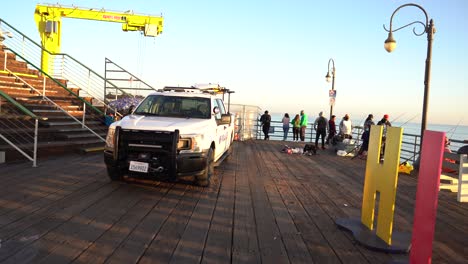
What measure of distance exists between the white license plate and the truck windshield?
1.57m

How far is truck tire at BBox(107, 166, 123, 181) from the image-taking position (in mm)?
6729

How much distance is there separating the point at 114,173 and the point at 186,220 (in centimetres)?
254

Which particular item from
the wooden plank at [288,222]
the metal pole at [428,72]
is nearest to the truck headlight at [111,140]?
the wooden plank at [288,222]

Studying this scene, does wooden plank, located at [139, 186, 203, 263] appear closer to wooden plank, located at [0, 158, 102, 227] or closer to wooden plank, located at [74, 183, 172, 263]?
wooden plank, located at [74, 183, 172, 263]

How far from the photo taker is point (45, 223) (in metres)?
4.65

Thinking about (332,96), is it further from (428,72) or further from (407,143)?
(428,72)

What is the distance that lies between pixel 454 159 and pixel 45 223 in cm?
876

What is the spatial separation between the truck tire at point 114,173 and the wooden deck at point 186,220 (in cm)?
16

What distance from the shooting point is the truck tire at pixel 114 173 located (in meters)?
6.73

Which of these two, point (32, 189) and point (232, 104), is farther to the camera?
point (232, 104)

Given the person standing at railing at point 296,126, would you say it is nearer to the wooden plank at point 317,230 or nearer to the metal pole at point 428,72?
the metal pole at point 428,72

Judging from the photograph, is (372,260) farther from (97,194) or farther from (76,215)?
(97,194)

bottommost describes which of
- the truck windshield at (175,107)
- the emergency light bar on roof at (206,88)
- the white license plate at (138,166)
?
the white license plate at (138,166)

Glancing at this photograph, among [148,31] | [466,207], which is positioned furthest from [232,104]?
[466,207]
